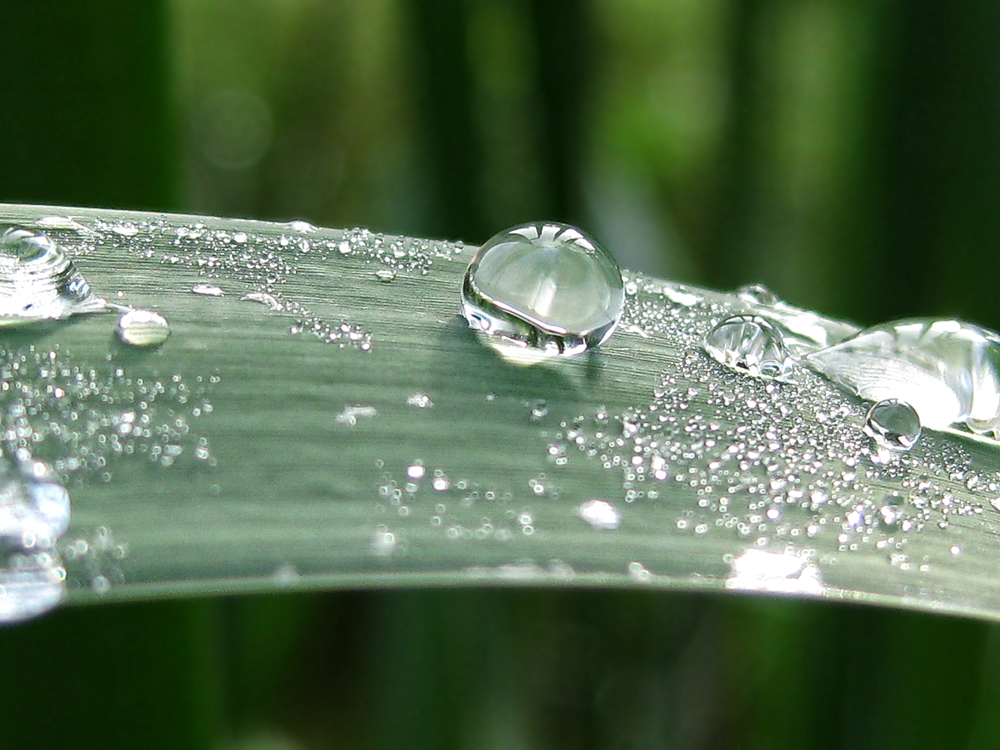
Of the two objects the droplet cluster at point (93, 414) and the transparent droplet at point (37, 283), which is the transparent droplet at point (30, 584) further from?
the transparent droplet at point (37, 283)

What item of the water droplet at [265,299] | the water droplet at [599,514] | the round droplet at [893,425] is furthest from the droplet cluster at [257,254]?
the round droplet at [893,425]

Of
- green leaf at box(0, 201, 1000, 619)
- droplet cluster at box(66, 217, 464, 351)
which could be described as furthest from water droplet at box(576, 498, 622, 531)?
droplet cluster at box(66, 217, 464, 351)

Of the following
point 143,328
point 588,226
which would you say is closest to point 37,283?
point 143,328

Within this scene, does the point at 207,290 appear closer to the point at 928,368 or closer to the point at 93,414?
the point at 93,414

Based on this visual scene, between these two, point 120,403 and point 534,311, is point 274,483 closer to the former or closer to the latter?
point 120,403

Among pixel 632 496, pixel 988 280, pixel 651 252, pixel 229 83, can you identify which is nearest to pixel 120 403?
pixel 632 496
